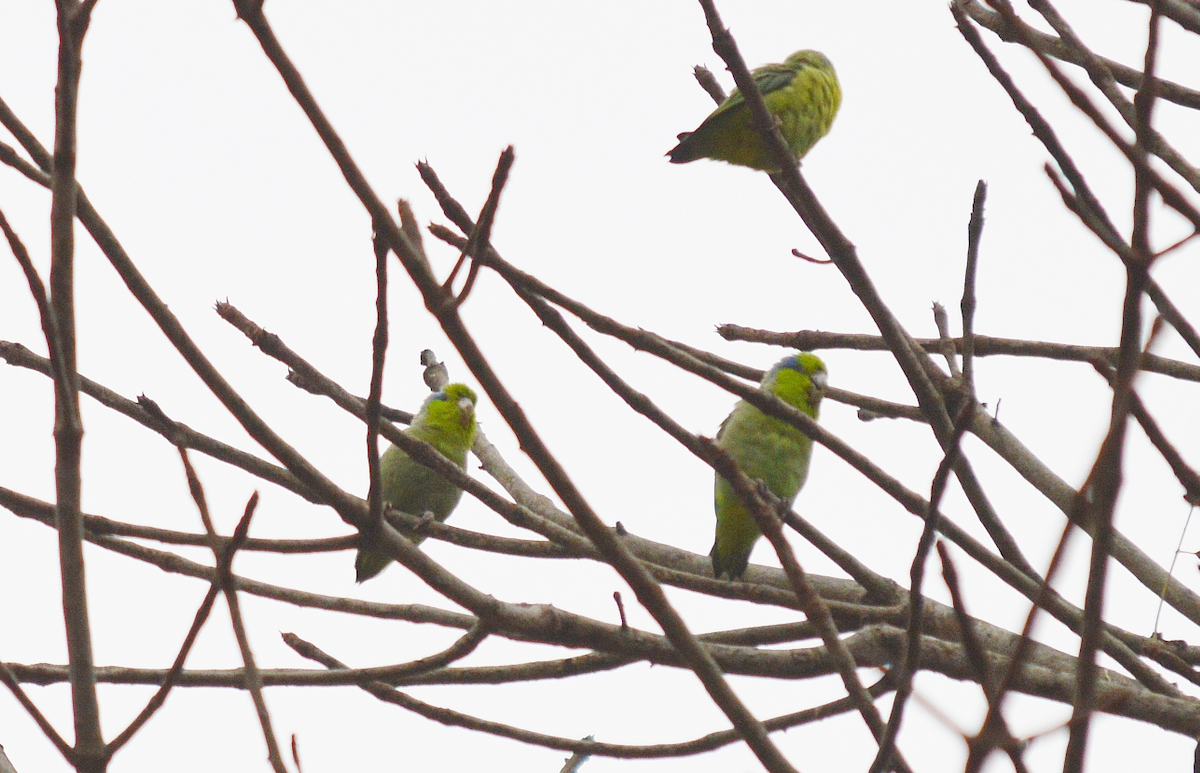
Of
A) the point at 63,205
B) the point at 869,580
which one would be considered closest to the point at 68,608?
the point at 63,205

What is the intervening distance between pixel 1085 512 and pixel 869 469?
4.60 feet

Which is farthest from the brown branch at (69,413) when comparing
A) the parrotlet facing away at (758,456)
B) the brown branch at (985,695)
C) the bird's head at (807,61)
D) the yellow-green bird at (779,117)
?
the bird's head at (807,61)

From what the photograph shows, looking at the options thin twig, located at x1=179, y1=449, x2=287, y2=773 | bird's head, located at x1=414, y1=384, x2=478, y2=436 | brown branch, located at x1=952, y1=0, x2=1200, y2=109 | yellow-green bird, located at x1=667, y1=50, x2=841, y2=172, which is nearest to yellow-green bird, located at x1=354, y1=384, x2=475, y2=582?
bird's head, located at x1=414, y1=384, x2=478, y2=436

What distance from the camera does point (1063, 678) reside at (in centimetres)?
258

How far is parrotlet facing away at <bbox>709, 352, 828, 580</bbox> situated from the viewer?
15.4ft

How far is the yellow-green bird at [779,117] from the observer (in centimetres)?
563

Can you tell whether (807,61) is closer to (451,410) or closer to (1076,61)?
(451,410)

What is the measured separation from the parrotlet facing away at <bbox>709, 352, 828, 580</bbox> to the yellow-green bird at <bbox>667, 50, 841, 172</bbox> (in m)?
1.11

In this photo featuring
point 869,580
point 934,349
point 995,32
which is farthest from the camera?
point 934,349

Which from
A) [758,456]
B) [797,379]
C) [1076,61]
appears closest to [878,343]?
[1076,61]

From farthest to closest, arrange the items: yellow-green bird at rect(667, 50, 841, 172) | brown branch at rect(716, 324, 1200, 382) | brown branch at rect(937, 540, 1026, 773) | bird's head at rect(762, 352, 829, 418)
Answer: yellow-green bird at rect(667, 50, 841, 172) < bird's head at rect(762, 352, 829, 418) < brown branch at rect(716, 324, 1200, 382) < brown branch at rect(937, 540, 1026, 773)

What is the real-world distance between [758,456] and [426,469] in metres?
1.69

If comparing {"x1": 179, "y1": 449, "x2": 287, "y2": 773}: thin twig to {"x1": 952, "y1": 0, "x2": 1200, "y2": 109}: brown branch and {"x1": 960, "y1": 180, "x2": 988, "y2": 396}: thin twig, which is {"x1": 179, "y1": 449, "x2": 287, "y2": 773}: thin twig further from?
{"x1": 952, "y1": 0, "x2": 1200, "y2": 109}: brown branch

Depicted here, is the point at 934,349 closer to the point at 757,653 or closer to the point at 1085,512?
the point at 757,653
